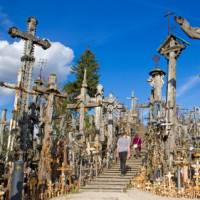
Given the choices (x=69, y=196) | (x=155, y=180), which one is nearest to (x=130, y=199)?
(x=69, y=196)

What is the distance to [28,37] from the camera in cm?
1370

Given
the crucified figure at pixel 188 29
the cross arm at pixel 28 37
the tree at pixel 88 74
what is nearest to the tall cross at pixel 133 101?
the tree at pixel 88 74

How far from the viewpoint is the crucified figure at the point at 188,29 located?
13.4ft

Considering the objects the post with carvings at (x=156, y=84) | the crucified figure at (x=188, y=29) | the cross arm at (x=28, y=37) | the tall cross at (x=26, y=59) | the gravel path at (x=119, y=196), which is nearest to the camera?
the crucified figure at (x=188, y=29)

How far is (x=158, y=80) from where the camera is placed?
2064cm

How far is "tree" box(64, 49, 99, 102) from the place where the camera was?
128 feet

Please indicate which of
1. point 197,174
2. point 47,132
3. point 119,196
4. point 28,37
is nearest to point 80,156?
point 47,132

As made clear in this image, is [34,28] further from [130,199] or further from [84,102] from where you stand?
[130,199]

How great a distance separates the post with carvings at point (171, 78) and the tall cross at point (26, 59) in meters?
5.76

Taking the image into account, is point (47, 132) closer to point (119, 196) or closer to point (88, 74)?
point (119, 196)

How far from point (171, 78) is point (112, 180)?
18.2ft

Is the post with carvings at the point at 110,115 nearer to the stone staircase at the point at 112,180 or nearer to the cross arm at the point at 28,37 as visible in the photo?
the stone staircase at the point at 112,180

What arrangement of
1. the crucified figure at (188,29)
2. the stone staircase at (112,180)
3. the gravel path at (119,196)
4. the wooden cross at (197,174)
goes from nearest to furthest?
the crucified figure at (188,29), the gravel path at (119,196), the wooden cross at (197,174), the stone staircase at (112,180)

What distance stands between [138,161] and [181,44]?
589 centimetres
